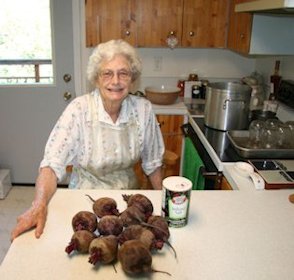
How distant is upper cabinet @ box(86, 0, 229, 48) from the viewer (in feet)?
8.68

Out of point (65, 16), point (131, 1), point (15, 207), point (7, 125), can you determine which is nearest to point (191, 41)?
point (131, 1)

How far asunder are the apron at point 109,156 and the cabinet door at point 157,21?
126cm

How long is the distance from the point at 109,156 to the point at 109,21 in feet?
4.73

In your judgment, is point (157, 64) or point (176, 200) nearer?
point (176, 200)

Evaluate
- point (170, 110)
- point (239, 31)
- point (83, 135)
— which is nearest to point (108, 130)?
point (83, 135)

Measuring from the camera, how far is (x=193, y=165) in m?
2.24

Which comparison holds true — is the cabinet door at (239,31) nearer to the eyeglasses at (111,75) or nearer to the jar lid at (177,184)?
the eyeglasses at (111,75)

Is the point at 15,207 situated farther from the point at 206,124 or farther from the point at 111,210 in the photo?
the point at 111,210

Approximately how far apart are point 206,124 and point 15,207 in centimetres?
173

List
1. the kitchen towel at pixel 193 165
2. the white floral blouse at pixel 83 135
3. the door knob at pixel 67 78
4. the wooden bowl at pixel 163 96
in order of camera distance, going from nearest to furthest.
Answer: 1. the white floral blouse at pixel 83 135
2. the kitchen towel at pixel 193 165
3. the wooden bowl at pixel 163 96
4. the door knob at pixel 67 78

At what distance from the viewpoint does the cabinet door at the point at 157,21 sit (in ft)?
8.70

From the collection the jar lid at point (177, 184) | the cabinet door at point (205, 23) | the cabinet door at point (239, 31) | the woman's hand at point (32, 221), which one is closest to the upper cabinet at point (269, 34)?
the cabinet door at point (239, 31)

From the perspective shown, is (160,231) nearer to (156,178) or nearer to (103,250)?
(103,250)

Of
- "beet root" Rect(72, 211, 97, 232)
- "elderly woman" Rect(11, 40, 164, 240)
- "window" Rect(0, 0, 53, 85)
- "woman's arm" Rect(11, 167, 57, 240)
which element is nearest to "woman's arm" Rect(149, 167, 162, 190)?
"elderly woman" Rect(11, 40, 164, 240)
